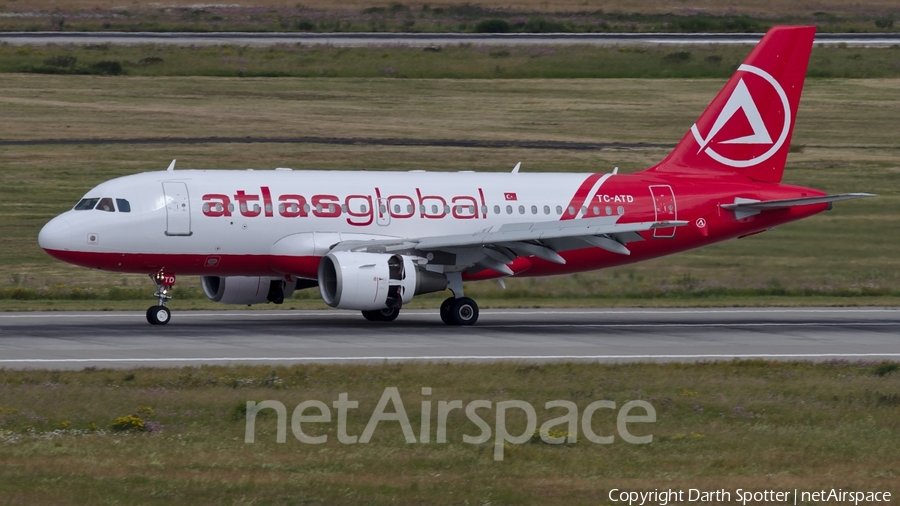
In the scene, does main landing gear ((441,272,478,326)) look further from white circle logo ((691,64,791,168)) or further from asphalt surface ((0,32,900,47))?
asphalt surface ((0,32,900,47))

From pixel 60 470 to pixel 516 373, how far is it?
10.3m

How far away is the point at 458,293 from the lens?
A: 116ft

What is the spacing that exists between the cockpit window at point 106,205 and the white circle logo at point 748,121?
670 inches

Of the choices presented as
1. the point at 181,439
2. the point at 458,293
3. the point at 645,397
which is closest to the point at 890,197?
the point at 458,293

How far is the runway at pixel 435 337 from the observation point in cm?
2761

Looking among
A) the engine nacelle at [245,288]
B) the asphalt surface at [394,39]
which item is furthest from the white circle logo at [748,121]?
the asphalt surface at [394,39]

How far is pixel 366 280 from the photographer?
32.2m

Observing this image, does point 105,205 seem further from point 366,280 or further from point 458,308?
point 458,308

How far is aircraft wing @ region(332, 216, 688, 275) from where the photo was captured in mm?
33812

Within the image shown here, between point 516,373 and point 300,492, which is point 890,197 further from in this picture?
point 300,492

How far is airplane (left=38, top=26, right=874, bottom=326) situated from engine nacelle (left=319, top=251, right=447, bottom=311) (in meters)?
0.03

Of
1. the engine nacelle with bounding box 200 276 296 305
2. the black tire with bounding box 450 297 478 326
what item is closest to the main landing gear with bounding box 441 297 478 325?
the black tire with bounding box 450 297 478 326

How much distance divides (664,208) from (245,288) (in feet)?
39.2

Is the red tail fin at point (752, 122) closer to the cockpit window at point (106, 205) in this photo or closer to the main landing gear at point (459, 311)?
the main landing gear at point (459, 311)
